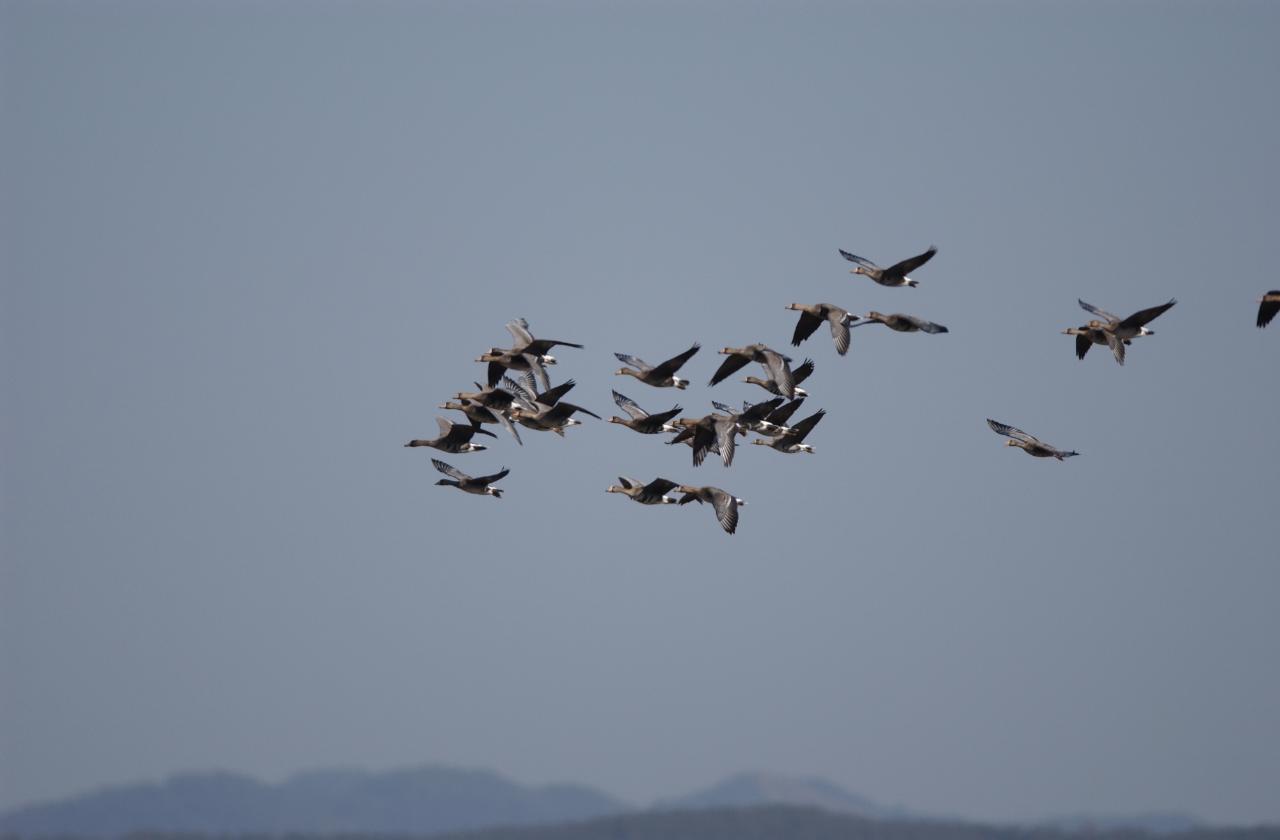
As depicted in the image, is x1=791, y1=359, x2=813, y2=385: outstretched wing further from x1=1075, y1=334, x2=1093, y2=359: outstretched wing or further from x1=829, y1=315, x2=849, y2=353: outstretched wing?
x1=1075, y1=334, x2=1093, y2=359: outstretched wing

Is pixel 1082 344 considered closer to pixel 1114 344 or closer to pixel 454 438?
pixel 1114 344

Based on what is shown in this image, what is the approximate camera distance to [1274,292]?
55719 mm

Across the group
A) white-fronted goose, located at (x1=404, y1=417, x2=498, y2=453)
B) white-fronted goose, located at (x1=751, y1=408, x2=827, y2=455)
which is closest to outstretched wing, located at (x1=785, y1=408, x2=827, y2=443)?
white-fronted goose, located at (x1=751, y1=408, x2=827, y2=455)

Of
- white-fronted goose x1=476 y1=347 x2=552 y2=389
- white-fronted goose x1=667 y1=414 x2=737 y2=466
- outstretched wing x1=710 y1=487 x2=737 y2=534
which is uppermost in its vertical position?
white-fronted goose x1=476 y1=347 x2=552 y2=389

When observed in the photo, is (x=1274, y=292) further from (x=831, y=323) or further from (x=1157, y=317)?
(x=831, y=323)

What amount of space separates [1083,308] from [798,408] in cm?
971

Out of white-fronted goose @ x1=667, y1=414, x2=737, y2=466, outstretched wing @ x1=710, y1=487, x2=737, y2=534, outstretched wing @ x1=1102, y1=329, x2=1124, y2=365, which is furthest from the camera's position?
outstretched wing @ x1=1102, y1=329, x2=1124, y2=365

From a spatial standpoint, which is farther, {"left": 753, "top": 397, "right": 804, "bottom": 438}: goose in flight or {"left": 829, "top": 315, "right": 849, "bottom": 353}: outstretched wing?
{"left": 753, "top": 397, "right": 804, "bottom": 438}: goose in flight

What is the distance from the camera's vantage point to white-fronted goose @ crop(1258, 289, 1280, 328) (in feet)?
183

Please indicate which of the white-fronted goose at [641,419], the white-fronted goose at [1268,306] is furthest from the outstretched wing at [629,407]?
the white-fronted goose at [1268,306]

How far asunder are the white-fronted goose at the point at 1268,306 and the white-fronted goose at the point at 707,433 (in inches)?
654

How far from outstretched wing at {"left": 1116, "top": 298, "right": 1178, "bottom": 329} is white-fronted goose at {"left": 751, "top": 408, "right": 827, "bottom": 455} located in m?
9.77

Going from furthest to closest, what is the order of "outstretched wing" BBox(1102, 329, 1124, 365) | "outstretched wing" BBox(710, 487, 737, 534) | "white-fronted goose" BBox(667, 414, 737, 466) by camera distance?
"outstretched wing" BBox(1102, 329, 1124, 365), "white-fronted goose" BBox(667, 414, 737, 466), "outstretched wing" BBox(710, 487, 737, 534)

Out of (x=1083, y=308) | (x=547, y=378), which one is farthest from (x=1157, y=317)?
(x=547, y=378)
